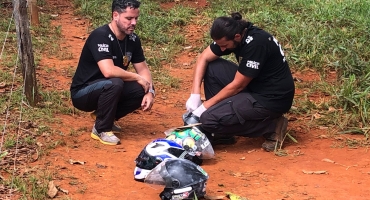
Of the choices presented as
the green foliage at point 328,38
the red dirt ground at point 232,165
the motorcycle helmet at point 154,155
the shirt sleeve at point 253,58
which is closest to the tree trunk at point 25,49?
the red dirt ground at point 232,165

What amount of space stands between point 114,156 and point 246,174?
107 cm

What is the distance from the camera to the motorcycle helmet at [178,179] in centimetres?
336

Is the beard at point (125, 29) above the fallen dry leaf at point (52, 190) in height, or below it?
above

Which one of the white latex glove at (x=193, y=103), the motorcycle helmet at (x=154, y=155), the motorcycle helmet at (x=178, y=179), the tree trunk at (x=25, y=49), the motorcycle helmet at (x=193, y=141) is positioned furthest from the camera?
the tree trunk at (x=25, y=49)

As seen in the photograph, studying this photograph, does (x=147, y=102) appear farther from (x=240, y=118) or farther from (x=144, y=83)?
(x=240, y=118)

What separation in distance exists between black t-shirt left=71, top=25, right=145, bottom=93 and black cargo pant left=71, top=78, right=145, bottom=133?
0.09 metres

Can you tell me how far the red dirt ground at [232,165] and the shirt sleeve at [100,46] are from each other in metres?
0.75

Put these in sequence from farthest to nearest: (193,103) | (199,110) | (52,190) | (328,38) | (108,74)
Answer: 1. (328,38)
2. (193,103)
3. (199,110)
4. (108,74)
5. (52,190)

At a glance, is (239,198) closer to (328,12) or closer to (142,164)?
(142,164)

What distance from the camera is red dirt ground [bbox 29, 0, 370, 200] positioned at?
3.67 meters

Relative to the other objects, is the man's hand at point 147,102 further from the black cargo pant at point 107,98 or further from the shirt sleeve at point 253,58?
the shirt sleeve at point 253,58

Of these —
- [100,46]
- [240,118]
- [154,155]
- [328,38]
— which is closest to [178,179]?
[154,155]

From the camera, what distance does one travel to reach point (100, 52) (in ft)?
14.4

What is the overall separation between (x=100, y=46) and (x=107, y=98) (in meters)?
0.44
